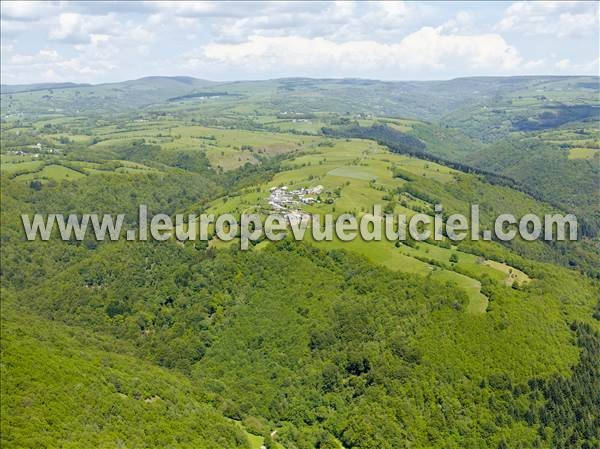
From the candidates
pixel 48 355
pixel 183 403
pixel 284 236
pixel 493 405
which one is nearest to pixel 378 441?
pixel 493 405

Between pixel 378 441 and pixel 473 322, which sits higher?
pixel 473 322

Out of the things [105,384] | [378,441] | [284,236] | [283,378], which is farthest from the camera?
[284,236]

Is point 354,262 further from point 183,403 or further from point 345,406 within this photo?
point 183,403

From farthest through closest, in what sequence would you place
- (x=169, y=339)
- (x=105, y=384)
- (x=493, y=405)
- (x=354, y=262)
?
1. (x=354, y=262)
2. (x=169, y=339)
3. (x=493, y=405)
4. (x=105, y=384)

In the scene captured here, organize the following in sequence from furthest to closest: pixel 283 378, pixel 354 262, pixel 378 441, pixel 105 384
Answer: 1. pixel 354 262
2. pixel 283 378
3. pixel 378 441
4. pixel 105 384

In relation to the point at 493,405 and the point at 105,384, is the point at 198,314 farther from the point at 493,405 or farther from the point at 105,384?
the point at 493,405

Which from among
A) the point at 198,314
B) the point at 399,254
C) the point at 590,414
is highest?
the point at 399,254

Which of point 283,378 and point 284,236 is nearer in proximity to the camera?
point 283,378

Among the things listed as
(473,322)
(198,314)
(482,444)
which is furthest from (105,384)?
(473,322)

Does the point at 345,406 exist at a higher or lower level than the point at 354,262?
lower
